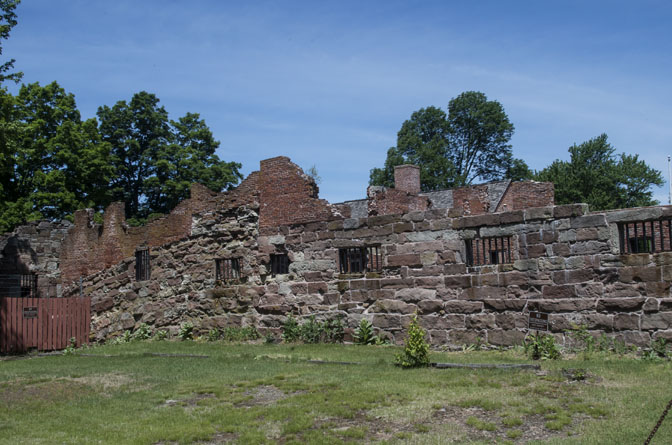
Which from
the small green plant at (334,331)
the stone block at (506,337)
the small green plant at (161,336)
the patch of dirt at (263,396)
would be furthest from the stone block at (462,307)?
the small green plant at (161,336)

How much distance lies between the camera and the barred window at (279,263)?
17.1 m

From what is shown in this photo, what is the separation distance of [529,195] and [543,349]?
63.0ft

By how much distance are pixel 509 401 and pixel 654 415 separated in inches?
68.7

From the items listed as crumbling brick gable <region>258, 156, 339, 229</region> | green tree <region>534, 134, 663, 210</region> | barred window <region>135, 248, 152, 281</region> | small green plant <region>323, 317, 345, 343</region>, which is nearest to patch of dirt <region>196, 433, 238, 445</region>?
small green plant <region>323, 317, 345, 343</region>

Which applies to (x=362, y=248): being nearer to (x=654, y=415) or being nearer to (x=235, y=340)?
(x=235, y=340)

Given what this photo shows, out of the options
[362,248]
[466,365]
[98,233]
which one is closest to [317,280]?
[362,248]

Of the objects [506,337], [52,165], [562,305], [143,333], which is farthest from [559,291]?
[52,165]

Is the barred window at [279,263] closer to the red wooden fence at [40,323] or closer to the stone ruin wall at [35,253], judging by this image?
the red wooden fence at [40,323]

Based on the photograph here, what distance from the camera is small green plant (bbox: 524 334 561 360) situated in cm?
1195

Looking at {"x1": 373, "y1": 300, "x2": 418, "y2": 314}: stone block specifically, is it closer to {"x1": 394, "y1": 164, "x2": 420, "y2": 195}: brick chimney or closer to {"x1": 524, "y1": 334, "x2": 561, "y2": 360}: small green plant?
{"x1": 524, "y1": 334, "x2": 561, "y2": 360}: small green plant

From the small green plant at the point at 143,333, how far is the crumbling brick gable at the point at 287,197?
5.19m

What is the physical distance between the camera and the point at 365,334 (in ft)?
49.5

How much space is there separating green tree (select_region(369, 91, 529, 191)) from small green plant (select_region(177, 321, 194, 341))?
33.6 meters

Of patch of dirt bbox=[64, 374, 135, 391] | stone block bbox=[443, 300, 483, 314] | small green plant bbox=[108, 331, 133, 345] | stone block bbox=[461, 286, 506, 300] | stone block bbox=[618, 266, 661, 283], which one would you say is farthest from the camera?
small green plant bbox=[108, 331, 133, 345]
